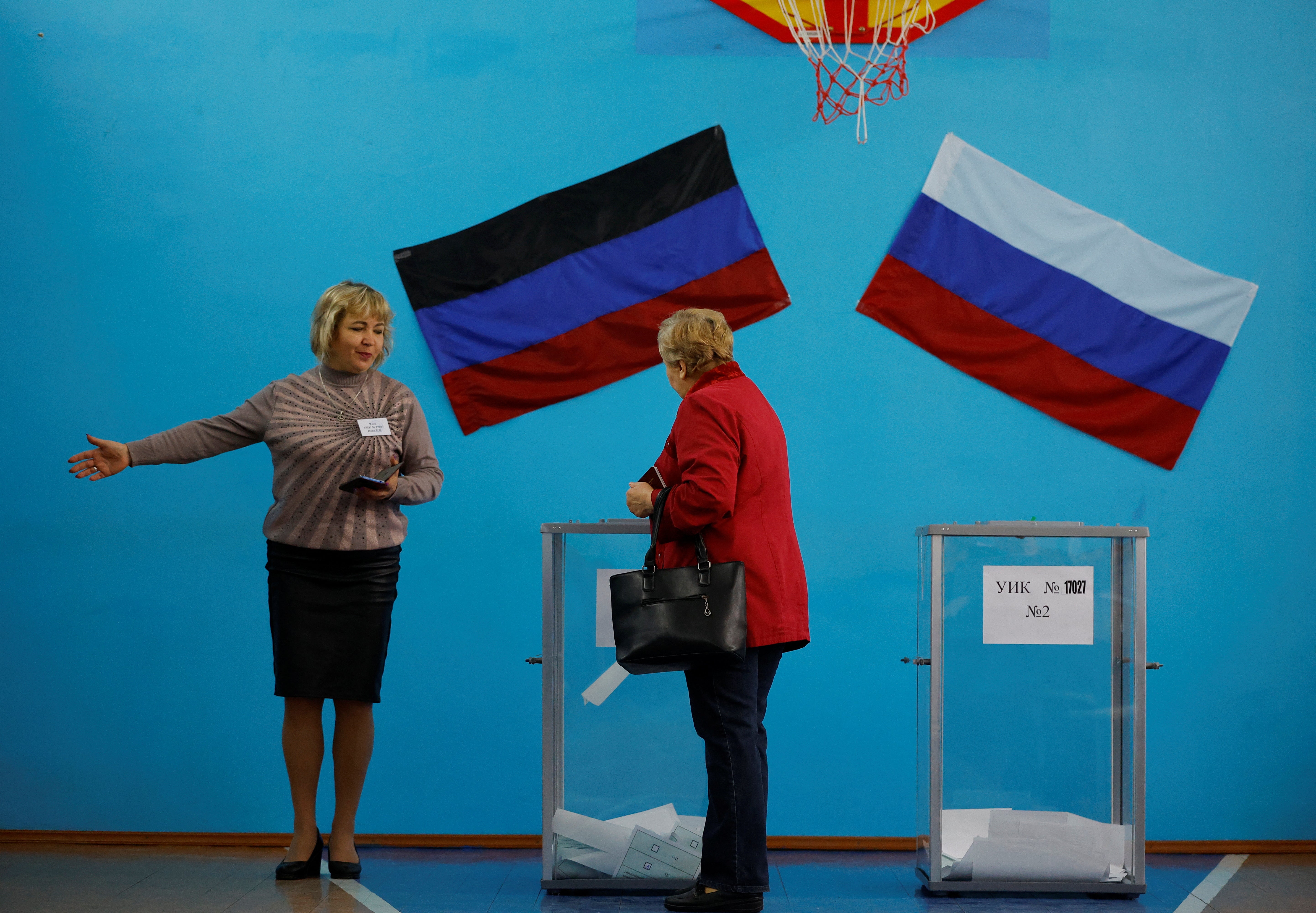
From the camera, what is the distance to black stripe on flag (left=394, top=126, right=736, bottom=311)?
127 inches

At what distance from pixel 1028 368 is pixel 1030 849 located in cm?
137

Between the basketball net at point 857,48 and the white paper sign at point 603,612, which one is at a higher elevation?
the basketball net at point 857,48

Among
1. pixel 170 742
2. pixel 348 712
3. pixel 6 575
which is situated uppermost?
pixel 6 575

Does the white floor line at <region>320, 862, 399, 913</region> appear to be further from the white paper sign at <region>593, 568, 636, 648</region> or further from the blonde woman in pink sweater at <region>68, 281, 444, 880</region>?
the white paper sign at <region>593, 568, 636, 648</region>

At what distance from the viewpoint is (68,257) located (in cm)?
325

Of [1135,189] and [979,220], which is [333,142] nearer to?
[979,220]

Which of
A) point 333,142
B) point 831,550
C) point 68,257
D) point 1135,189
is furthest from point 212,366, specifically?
point 1135,189

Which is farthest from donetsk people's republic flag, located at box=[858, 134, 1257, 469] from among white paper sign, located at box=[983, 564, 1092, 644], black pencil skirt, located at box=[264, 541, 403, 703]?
black pencil skirt, located at box=[264, 541, 403, 703]

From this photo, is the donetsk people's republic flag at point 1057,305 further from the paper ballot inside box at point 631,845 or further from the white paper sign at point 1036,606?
the paper ballot inside box at point 631,845

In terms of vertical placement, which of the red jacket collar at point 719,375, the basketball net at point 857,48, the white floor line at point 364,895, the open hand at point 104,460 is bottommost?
the white floor line at point 364,895

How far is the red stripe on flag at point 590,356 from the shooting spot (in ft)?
10.5

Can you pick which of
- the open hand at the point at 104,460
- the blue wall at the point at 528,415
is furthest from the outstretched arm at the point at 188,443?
the blue wall at the point at 528,415

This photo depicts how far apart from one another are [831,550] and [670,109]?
139cm

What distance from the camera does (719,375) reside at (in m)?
2.37
